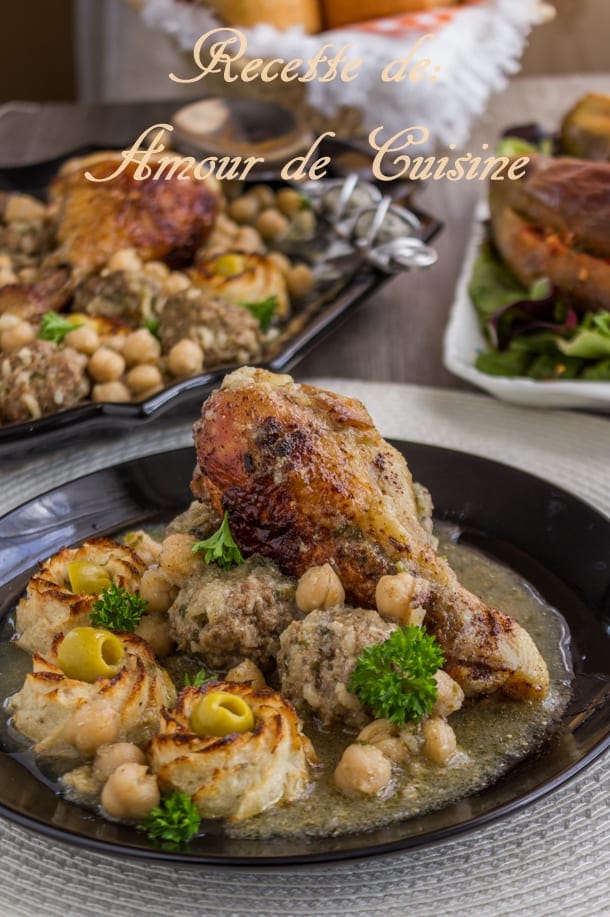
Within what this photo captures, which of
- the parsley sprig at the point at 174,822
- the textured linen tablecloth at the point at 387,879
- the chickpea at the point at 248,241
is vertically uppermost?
the parsley sprig at the point at 174,822

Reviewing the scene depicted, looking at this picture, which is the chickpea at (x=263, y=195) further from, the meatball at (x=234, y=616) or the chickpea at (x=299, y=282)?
the meatball at (x=234, y=616)

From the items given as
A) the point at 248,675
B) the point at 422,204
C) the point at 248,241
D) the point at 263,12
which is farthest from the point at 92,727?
the point at 263,12

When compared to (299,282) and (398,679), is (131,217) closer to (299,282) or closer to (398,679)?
(299,282)

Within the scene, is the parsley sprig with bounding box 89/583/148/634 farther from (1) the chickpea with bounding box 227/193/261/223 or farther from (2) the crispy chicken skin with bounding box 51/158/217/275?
(1) the chickpea with bounding box 227/193/261/223

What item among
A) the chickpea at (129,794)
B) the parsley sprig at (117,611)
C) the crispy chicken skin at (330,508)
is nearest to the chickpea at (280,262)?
the crispy chicken skin at (330,508)

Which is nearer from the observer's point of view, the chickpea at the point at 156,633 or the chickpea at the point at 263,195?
the chickpea at the point at 156,633

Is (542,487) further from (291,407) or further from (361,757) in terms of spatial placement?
(361,757)
